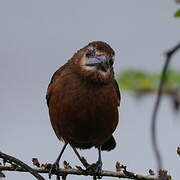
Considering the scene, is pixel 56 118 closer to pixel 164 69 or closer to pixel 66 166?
pixel 66 166

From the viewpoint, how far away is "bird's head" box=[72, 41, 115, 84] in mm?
3859

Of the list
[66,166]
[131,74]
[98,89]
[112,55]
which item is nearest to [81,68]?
[98,89]

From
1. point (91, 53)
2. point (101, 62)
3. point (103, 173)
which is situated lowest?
point (103, 173)

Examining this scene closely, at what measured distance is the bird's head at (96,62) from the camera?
12.7ft

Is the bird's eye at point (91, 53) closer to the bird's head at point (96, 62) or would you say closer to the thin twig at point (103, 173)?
the bird's head at point (96, 62)

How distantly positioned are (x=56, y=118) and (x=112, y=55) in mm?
862

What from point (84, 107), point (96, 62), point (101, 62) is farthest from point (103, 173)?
point (84, 107)

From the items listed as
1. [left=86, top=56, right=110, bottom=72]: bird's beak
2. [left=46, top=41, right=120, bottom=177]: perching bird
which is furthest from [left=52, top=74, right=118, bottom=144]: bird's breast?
[left=86, top=56, right=110, bottom=72]: bird's beak

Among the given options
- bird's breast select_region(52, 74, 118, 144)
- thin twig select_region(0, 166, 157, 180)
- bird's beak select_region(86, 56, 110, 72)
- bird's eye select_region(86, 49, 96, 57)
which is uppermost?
bird's eye select_region(86, 49, 96, 57)

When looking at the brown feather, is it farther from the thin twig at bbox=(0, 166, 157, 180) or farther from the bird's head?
the thin twig at bbox=(0, 166, 157, 180)

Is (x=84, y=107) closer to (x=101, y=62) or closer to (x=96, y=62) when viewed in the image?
(x=96, y=62)

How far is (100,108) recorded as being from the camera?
433cm

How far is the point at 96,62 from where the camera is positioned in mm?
4004

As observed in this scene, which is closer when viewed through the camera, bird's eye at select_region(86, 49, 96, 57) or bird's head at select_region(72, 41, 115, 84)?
bird's head at select_region(72, 41, 115, 84)
